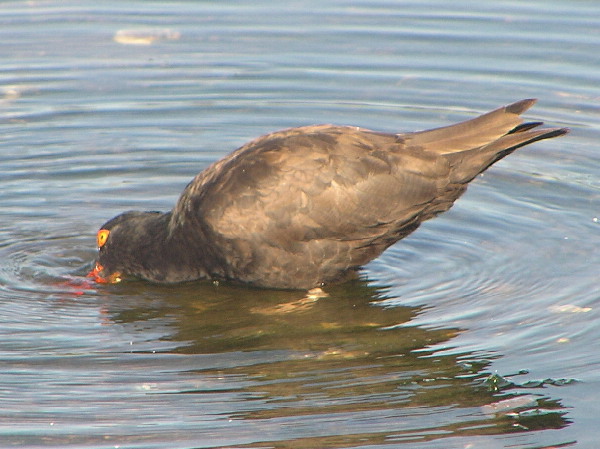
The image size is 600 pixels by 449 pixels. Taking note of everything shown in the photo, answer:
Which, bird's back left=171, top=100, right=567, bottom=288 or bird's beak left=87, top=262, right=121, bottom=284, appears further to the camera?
bird's beak left=87, top=262, right=121, bottom=284

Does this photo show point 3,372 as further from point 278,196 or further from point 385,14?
point 385,14

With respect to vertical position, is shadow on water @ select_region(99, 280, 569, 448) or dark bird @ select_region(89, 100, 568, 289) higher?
dark bird @ select_region(89, 100, 568, 289)

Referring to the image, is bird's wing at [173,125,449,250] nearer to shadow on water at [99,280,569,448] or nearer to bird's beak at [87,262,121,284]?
shadow on water at [99,280,569,448]

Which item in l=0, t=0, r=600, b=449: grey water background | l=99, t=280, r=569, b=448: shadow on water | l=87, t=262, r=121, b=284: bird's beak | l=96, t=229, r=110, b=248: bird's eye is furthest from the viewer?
l=96, t=229, r=110, b=248: bird's eye

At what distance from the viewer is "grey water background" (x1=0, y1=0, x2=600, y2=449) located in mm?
5887

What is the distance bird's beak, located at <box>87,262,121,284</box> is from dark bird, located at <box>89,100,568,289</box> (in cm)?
43

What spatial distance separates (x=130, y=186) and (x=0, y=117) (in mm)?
2150

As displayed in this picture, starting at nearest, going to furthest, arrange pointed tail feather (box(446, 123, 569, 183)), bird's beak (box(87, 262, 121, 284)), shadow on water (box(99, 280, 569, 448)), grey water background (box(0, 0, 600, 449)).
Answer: shadow on water (box(99, 280, 569, 448)), grey water background (box(0, 0, 600, 449)), pointed tail feather (box(446, 123, 569, 183)), bird's beak (box(87, 262, 121, 284))

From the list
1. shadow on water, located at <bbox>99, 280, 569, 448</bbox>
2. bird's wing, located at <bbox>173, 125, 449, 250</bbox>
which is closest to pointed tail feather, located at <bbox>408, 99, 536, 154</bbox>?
bird's wing, located at <bbox>173, 125, 449, 250</bbox>

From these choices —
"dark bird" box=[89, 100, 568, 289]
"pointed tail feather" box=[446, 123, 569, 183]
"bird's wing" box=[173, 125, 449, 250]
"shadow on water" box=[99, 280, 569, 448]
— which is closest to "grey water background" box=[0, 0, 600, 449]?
"shadow on water" box=[99, 280, 569, 448]

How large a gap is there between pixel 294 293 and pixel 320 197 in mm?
836

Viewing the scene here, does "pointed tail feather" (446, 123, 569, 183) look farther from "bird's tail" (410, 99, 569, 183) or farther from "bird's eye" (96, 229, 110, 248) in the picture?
"bird's eye" (96, 229, 110, 248)

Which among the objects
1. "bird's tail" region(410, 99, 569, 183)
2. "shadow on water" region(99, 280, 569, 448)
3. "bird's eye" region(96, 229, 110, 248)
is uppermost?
"bird's tail" region(410, 99, 569, 183)

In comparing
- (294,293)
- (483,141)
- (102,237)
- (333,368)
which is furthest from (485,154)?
(102,237)
